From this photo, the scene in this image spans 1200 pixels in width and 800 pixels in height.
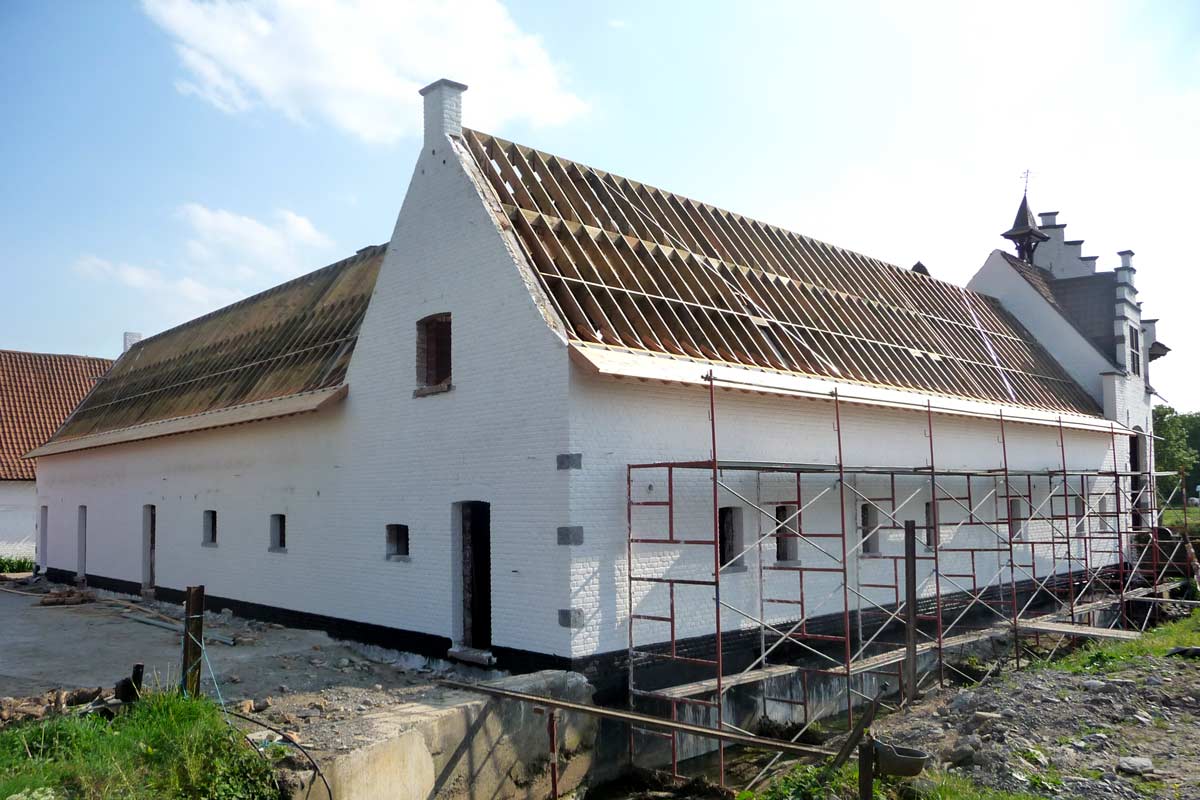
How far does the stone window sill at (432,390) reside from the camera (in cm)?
1378

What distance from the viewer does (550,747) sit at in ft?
34.4

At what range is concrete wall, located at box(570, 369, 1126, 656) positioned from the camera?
12.0 meters

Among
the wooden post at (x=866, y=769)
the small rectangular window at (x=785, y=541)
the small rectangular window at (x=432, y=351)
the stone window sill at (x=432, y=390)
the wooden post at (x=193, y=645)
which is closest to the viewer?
the wooden post at (x=866, y=769)

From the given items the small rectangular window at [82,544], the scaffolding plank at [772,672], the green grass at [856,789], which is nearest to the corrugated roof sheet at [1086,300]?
the scaffolding plank at [772,672]

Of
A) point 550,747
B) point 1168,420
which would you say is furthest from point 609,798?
point 1168,420

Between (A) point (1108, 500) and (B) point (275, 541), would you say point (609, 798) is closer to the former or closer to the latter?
(B) point (275, 541)

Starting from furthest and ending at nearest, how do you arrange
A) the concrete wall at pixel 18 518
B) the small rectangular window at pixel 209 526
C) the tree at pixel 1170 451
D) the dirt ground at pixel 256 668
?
the tree at pixel 1170 451
the concrete wall at pixel 18 518
the small rectangular window at pixel 209 526
the dirt ground at pixel 256 668

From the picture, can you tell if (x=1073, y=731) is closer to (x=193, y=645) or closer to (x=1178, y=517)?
(x=193, y=645)

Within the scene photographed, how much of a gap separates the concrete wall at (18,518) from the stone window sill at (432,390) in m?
25.0

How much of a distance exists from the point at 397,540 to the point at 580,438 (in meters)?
4.61

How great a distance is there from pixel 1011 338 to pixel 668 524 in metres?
16.3

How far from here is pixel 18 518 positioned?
32.6 m

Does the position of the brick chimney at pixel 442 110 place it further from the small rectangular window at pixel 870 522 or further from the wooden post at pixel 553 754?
the small rectangular window at pixel 870 522

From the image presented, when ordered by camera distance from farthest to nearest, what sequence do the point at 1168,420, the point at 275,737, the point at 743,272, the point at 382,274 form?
the point at 1168,420, the point at 743,272, the point at 382,274, the point at 275,737
